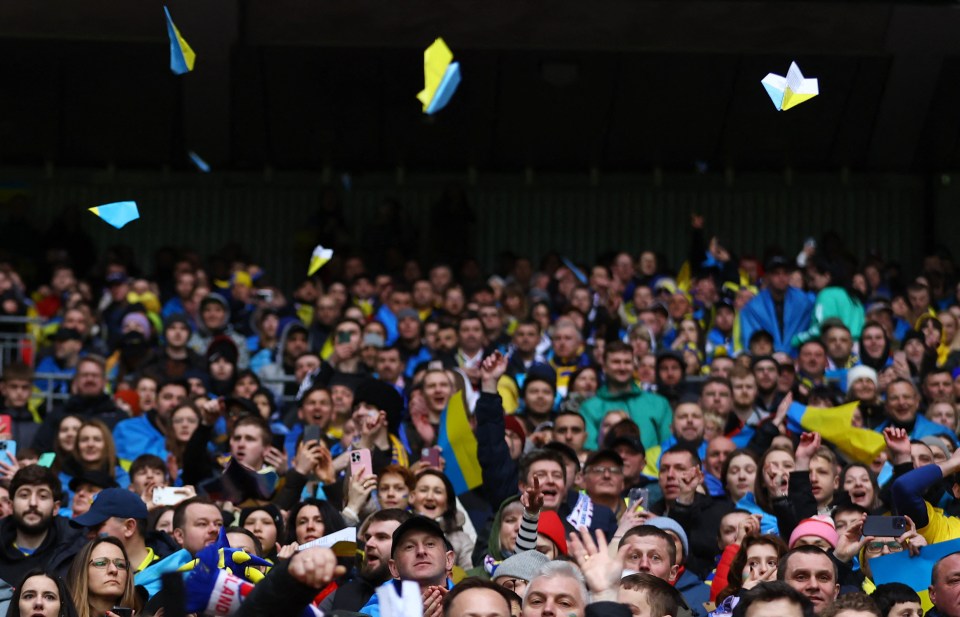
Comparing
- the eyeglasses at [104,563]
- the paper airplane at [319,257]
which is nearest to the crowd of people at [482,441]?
the eyeglasses at [104,563]

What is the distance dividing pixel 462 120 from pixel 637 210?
2853 millimetres

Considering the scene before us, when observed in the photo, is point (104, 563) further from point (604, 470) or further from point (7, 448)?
point (604, 470)

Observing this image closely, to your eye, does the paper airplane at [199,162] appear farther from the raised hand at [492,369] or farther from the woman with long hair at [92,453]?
the raised hand at [492,369]

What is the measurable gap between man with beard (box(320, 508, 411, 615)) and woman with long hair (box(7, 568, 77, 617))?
4.00 ft

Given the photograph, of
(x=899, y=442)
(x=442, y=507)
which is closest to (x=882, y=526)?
(x=899, y=442)

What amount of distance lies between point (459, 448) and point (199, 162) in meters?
11.5

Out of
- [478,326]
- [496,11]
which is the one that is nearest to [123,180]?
[496,11]

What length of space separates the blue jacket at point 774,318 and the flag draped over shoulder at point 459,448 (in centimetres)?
540

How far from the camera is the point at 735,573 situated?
8.45 meters

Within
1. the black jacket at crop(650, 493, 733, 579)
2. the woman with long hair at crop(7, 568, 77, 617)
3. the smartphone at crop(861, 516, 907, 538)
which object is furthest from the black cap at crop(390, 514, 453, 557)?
the black jacket at crop(650, 493, 733, 579)

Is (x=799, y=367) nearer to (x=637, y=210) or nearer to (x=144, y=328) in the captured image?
(x=144, y=328)

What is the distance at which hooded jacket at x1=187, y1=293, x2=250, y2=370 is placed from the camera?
15648 millimetres

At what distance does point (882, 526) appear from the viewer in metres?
8.36

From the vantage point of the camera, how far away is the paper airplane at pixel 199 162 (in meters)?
21.5
